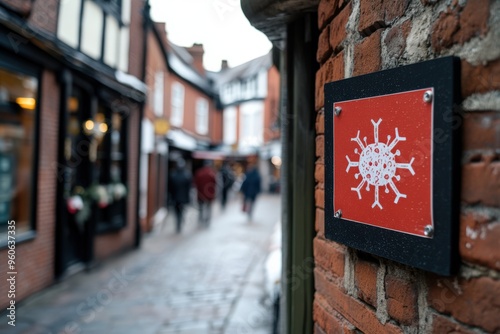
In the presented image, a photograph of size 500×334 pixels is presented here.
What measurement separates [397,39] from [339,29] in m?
0.36

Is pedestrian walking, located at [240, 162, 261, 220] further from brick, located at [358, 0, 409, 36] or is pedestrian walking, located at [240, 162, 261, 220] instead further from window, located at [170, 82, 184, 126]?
brick, located at [358, 0, 409, 36]

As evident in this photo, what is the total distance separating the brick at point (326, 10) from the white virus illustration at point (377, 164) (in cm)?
58

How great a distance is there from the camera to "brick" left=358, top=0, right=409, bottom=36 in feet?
3.71

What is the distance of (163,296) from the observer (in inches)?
209

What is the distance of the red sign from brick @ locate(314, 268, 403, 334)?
0.95ft

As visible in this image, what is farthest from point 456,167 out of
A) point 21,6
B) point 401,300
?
point 21,6

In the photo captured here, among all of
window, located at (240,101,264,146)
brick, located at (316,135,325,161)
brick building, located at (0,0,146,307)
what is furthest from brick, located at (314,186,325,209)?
window, located at (240,101,264,146)

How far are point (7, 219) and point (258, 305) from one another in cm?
332

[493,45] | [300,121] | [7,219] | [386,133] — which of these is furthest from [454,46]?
[7,219]

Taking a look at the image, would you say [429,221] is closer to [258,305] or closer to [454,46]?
[454,46]

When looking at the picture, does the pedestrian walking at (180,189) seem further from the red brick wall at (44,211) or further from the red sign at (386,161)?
the red sign at (386,161)


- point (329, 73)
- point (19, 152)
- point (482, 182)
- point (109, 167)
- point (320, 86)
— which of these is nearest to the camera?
point (482, 182)

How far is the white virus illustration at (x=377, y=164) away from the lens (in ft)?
3.50

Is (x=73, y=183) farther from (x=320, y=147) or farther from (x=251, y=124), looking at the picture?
(x=251, y=124)
